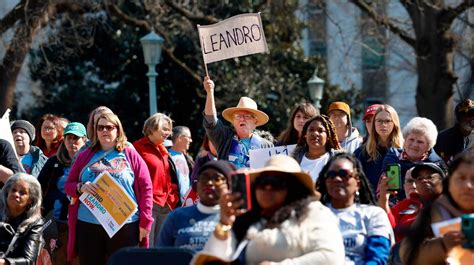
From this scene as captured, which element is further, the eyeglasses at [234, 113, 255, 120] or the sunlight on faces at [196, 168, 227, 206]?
the eyeglasses at [234, 113, 255, 120]

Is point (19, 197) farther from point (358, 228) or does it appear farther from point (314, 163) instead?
point (358, 228)

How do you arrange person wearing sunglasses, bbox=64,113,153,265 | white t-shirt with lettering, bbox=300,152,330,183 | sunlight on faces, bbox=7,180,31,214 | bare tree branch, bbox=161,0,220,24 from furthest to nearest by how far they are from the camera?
bare tree branch, bbox=161,0,220,24 < person wearing sunglasses, bbox=64,113,153,265 < sunlight on faces, bbox=7,180,31,214 < white t-shirt with lettering, bbox=300,152,330,183

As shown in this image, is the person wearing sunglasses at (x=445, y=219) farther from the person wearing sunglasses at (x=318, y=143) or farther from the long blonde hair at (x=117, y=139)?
the long blonde hair at (x=117, y=139)

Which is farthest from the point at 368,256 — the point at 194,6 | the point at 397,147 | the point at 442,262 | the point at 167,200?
the point at 194,6

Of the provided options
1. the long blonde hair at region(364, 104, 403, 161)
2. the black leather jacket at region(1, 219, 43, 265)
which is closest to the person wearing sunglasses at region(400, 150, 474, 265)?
the black leather jacket at region(1, 219, 43, 265)

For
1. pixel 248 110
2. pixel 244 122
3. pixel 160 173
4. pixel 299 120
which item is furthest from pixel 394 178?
pixel 160 173

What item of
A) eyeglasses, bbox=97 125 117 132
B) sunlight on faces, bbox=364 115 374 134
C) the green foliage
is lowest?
sunlight on faces, bbox=364 115 374 134

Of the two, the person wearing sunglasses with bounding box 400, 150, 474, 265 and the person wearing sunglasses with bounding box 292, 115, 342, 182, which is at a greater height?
the person wearing sunglasses with bounding box 292, 115, 342, 182

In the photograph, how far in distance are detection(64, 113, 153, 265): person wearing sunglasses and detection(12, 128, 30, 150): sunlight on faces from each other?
2093 mm

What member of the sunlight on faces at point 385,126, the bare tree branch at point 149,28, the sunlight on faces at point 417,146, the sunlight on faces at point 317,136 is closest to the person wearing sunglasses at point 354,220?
the sunlight on faces at point 317,136

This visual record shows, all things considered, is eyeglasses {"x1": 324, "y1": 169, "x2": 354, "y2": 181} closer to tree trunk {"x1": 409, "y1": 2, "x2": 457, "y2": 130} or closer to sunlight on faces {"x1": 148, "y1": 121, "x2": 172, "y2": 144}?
sunlight on faces {"x1": 148, "y1": 121, "x2": 172, "y2": 144}

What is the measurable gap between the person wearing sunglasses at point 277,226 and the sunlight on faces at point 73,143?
5.06m

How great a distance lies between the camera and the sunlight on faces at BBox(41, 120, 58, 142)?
499 inches

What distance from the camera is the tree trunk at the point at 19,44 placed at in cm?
2070
